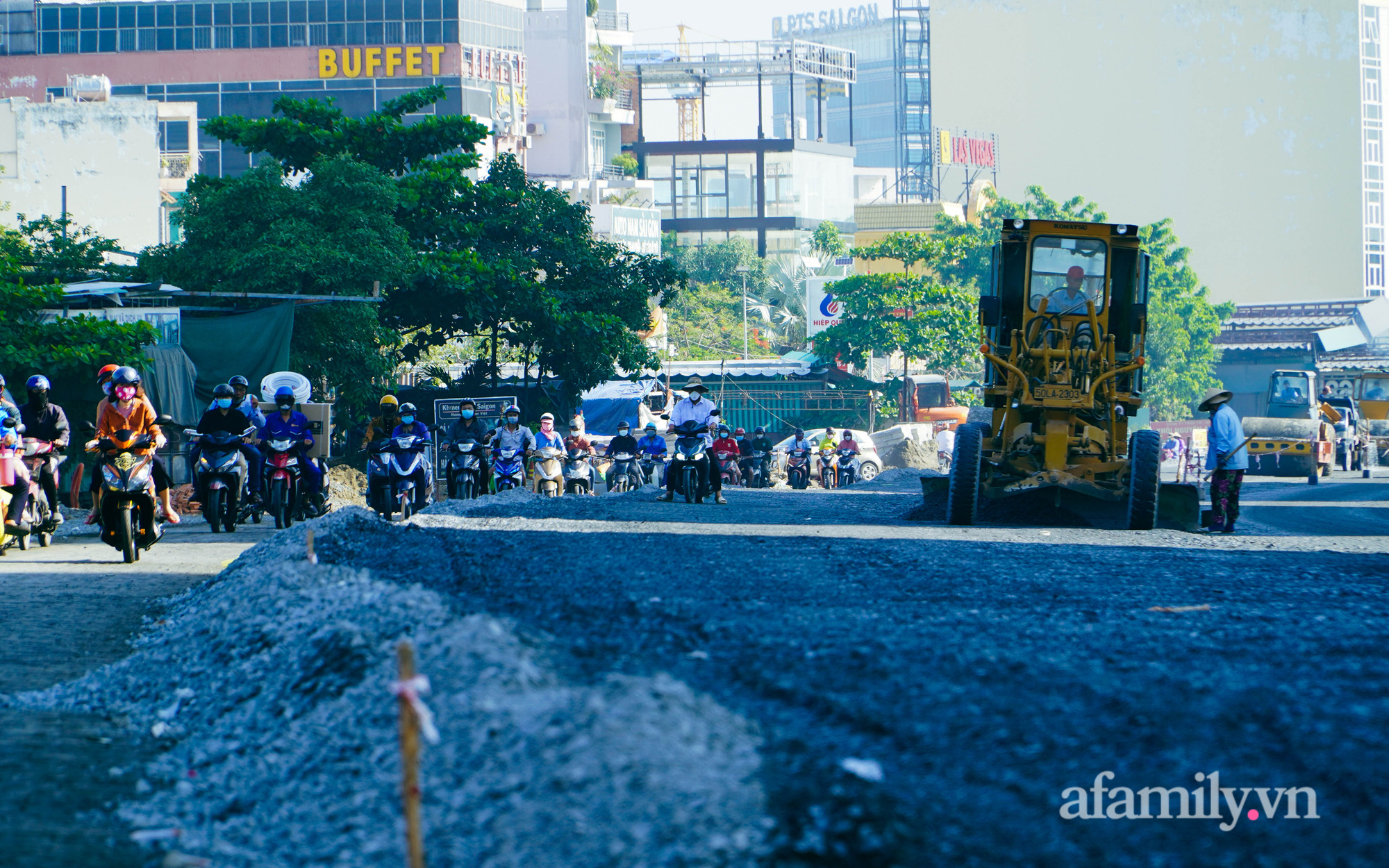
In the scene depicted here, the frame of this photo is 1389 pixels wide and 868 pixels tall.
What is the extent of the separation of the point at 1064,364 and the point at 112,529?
31.8 feet

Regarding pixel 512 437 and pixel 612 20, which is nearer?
pixel 512 437

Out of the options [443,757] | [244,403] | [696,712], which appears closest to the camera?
[443,757]

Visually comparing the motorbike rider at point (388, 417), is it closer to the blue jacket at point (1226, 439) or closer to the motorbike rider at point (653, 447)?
the motorbike rider at point (653, 447)

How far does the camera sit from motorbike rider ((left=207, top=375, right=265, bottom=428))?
16531 millimetres

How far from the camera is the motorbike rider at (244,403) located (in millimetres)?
16531

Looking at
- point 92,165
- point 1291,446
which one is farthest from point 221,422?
point 92,165

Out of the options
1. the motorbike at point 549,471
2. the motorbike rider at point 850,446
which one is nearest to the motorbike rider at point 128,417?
the motorbike at point 549,471

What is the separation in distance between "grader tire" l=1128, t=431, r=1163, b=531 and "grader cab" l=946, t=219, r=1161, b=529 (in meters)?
0.08

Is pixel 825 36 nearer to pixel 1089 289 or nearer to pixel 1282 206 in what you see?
pixel 1282 206

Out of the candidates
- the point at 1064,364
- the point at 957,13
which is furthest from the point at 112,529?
the point at 957,13

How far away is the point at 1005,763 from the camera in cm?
495

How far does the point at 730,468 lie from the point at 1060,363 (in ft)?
59.3

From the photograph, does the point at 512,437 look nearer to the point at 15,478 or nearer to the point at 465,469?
the point at 465,469

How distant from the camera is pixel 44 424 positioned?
15.2 m
